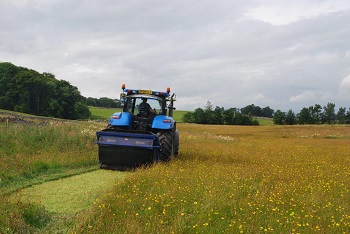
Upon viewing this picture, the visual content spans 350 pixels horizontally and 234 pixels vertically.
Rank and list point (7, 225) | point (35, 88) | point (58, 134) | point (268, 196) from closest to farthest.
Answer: point (7, 225) → point (268, 196) → point (58, 134) → point (35, 88)

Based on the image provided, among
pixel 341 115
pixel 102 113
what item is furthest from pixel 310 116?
pixel 102 113

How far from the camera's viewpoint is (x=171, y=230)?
4.38 m

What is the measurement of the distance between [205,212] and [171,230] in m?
0.98

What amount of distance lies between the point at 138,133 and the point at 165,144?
46.2 inches

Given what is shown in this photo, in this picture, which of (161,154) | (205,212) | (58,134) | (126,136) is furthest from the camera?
(58,134)

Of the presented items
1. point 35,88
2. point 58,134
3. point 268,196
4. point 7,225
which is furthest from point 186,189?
point 35,88

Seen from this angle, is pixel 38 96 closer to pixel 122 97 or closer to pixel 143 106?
pixel 122 97

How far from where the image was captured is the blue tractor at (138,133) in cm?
915

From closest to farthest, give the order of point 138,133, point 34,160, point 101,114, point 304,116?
point 34,160 < point 138,133 < point 101,114 < point 304,116

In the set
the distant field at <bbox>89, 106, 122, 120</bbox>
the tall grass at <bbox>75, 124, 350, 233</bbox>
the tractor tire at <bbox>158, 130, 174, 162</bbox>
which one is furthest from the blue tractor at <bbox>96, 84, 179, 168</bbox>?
the distant field at <bbox>89, 106, 122, 120</bbox>

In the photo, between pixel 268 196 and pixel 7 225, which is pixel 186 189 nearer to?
pixel 268 196

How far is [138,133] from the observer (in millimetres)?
9375

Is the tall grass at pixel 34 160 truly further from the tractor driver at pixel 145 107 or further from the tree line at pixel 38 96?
the tree line at pixel 38 96

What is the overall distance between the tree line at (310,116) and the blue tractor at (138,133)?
90165 millimetres
